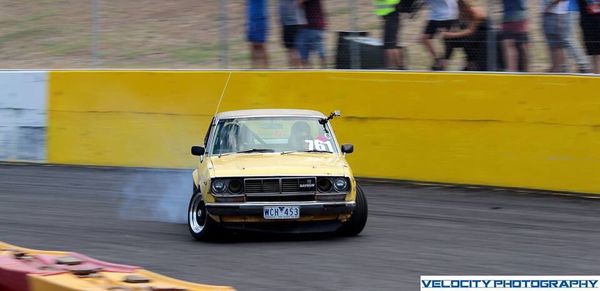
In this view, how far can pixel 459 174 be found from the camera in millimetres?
14297

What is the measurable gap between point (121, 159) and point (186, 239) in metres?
6.88

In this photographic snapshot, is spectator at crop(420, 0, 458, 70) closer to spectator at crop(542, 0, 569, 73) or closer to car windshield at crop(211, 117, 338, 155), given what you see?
spectator at crop(542, 0, 569, 73)

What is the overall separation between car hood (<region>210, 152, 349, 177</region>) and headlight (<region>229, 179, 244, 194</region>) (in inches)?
2.7

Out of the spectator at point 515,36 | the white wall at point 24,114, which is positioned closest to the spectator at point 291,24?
the spectator at point 515,36

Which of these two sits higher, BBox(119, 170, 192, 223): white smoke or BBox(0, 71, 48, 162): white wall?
BBox(0, 71, 48, 162): white wall

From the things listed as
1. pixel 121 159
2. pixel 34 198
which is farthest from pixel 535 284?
pixel 121 159

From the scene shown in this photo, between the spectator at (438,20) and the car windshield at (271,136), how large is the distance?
12.5 feet

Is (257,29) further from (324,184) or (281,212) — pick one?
(281,212)

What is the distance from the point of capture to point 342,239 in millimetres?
10500

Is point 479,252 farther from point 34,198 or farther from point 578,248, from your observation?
point 34,198

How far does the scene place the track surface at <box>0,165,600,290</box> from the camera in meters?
8.77

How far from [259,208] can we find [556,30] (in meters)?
5.56

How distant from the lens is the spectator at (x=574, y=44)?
529 inches

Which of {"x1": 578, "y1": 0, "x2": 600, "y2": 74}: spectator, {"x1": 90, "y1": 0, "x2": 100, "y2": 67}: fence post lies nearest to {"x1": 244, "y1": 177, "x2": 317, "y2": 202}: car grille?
{"x1": 578, "y1": 0, "x2": 600, "y2": 74}: spectator
